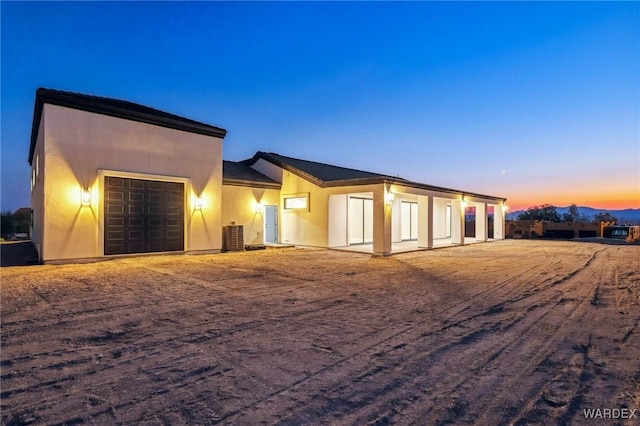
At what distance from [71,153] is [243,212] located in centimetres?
695

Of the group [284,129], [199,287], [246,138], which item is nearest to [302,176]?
[199,287]

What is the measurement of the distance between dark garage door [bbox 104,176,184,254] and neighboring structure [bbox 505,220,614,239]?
1044 inches

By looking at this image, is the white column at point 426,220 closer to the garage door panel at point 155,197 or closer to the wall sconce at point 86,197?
the garage door panel at point 155,197

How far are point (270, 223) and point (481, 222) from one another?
46.0 feet

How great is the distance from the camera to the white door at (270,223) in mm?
17344

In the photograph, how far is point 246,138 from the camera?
46.6 metres

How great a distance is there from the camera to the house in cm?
964

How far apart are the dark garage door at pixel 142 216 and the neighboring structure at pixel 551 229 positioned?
1044 inches

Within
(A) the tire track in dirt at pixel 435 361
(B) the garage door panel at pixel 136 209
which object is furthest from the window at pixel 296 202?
(A) the tire track in dirt at pixel 435 361

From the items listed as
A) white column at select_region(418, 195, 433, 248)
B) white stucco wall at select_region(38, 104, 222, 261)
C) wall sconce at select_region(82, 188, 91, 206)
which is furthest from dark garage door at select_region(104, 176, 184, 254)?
white column at select_region(418, 195, 433, 248)

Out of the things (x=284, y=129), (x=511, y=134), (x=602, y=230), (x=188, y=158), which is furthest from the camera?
(x=284, y=129)

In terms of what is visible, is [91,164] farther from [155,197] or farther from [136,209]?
[155,197]

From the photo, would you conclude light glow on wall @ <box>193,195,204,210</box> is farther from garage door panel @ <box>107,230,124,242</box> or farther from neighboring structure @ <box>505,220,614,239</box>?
neighboring structure @ <box>505,220,614,239</box>

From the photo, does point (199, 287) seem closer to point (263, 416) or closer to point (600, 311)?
point (263, 416)
